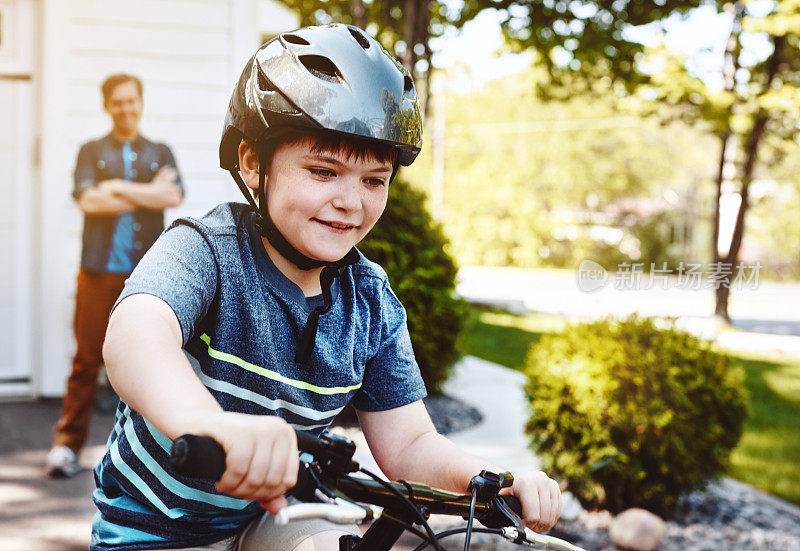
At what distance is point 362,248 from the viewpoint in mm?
6477

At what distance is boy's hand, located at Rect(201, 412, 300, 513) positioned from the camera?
1.14 meters

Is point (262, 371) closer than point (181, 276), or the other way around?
point (181, 276)

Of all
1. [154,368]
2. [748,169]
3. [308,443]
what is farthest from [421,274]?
[748,169]

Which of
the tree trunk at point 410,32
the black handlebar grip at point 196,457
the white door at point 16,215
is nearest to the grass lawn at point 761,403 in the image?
the tree trunk at point 410,32

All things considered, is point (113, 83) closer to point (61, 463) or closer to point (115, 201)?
point (115, 201)

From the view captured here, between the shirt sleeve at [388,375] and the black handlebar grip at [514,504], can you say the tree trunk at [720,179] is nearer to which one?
the shirt sleeve at [388,375]

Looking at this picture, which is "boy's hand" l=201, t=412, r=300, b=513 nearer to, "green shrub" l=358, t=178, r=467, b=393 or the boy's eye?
the boy's eye

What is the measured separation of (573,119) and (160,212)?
161ft

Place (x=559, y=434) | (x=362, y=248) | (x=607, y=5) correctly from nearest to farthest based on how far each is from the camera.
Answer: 1. (x=559, y=434)
2. (x=362, y=248)
3. (x=607, y=5)

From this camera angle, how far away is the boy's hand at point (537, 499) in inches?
64.2

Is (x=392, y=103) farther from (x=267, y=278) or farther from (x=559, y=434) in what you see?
(x=559, y=434)

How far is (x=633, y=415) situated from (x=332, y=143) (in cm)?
348

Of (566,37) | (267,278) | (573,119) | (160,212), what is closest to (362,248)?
(160,212)

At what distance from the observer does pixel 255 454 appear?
3.76 feet
